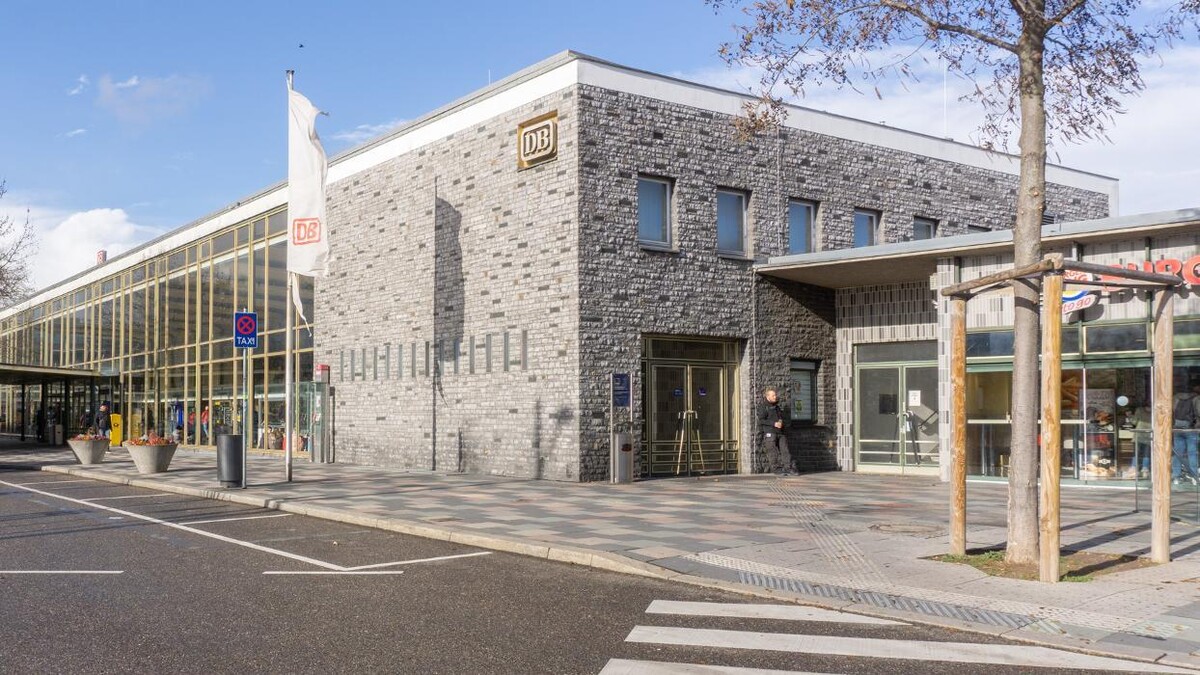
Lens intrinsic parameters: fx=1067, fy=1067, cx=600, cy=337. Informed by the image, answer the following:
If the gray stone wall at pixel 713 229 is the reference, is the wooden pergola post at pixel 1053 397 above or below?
below

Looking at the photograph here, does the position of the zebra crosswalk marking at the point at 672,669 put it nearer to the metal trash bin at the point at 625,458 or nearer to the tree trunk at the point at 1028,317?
the tree trunk at the point at 1028,317

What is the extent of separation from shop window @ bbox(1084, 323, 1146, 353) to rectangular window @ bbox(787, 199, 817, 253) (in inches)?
263

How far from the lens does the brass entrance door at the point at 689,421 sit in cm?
2073

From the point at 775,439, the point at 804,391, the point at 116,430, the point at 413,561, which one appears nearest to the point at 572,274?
the point at 775,439

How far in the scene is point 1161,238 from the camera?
1700cm

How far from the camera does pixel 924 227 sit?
25719mm

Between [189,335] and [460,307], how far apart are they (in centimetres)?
1835

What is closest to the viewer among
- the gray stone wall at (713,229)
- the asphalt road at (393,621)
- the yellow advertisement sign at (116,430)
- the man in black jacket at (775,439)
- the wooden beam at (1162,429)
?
the asphalt road at (393,621)

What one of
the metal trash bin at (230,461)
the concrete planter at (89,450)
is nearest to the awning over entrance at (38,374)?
the concrete planter at (89,450)

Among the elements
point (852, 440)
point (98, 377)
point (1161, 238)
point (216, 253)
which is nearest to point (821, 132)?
point (852, 440)

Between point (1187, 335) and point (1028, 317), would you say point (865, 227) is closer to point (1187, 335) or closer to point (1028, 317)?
point (1187, 335)

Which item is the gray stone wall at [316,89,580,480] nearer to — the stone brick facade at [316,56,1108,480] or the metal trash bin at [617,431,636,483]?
the stone brick facade at [316,56,1108,480]

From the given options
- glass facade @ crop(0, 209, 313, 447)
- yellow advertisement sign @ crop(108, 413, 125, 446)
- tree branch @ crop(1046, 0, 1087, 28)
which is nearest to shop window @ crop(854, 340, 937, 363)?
tree branch @ crop(1046, 0, 1087, 28)

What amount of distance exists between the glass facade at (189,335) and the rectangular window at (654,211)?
12.0 metres
